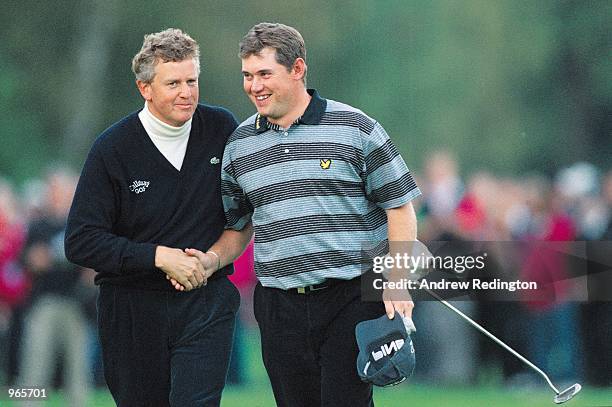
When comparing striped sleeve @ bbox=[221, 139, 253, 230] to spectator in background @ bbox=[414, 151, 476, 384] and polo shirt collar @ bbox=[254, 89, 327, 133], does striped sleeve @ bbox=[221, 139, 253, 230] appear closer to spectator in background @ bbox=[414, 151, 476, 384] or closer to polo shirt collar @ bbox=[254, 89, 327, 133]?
polo shirt collar @ bbox=[254, 89, 327, 133]

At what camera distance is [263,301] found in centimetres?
393

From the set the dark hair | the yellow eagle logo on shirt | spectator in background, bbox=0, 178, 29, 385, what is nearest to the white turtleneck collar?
the dark hair

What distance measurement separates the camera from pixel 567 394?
6.10 metres

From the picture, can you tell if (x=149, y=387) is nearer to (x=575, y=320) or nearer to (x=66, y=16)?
(x=66, y=16)

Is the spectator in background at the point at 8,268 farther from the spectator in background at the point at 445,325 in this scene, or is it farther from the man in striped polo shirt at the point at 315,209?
the man in striped polo shirt at the point at 315,209

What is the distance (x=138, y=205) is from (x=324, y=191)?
2.19ft

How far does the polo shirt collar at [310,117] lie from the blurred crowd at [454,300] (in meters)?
2.13

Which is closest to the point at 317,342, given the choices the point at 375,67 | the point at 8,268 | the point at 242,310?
the point at 242,310

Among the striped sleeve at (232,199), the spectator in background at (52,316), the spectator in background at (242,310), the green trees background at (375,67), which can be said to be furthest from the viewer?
the spectator in background at (242,310)

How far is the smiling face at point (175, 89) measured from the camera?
394 centimetres

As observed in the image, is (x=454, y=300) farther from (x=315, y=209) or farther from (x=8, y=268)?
(x=315, y=209)

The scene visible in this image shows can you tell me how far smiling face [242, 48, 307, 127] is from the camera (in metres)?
3.78

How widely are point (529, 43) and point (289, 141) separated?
8.15 ft

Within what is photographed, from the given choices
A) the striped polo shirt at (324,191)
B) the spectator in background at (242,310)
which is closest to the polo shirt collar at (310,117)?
the striped polo shirt at (324,191)
